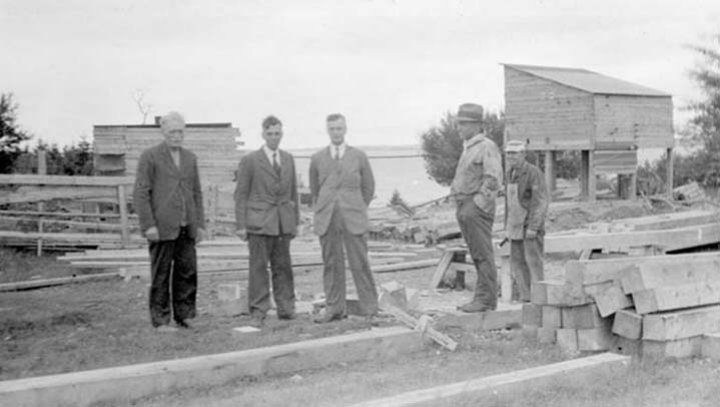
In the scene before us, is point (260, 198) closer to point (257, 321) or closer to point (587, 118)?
point (257, 321)

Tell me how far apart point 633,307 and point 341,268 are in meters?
2.88

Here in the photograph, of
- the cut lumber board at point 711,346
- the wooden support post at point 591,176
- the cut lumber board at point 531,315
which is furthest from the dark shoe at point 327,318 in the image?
the wooden support post at point 591,176

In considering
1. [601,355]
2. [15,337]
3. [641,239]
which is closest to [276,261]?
[15,337]

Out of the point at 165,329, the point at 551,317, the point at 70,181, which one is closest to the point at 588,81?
the point at 70,181

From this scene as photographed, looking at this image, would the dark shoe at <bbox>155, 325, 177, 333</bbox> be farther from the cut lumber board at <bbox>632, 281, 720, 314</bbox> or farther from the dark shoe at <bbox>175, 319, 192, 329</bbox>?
the cut lumber board at <bbox>632, 281, 720, 314</bbox>

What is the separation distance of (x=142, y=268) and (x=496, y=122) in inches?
1546

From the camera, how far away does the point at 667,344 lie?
6898 mm

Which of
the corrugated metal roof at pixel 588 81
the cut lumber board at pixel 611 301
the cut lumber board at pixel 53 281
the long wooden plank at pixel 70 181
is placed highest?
the corrugated metal roof at pixel 588 81

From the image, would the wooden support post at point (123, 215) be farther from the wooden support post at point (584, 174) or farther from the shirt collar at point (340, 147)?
the wooden support post at point (584, 174)

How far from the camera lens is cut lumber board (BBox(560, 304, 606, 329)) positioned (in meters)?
7.16

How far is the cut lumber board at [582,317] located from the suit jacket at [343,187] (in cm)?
230

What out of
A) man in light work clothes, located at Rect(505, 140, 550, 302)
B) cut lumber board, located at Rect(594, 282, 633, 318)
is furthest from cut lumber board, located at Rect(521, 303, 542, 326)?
man in light work clothes, located at Rect(505, 140, 550, 302)

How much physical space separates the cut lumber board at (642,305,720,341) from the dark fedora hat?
2552mm

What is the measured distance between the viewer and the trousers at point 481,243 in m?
8.41
